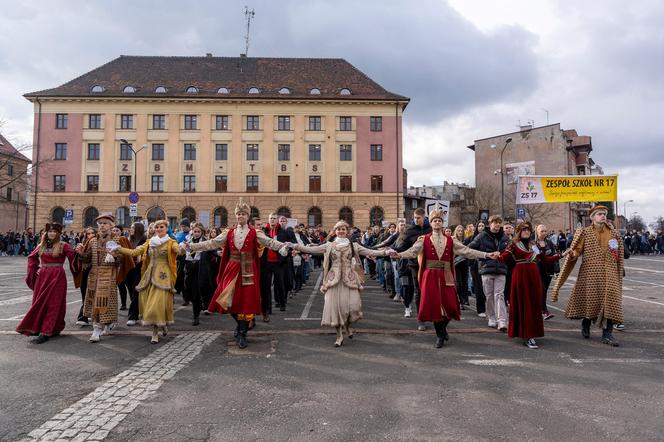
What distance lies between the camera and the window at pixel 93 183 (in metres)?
44.8

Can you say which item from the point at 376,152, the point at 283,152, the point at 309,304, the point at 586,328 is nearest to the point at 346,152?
the point at 376,152

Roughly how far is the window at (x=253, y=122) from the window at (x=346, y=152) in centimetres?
866

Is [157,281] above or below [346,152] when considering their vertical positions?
below

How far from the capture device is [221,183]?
45688 millimetres

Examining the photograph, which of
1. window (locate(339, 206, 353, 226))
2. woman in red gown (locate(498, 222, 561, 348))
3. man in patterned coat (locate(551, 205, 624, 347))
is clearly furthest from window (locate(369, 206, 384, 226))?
woman in red gown (locate(498, 222, 561, 348))

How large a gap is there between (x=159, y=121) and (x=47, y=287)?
4154 cm

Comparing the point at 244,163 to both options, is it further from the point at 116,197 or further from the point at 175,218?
the point at 116,197

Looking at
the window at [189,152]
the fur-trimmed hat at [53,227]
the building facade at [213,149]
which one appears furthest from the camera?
the window at [189,152]

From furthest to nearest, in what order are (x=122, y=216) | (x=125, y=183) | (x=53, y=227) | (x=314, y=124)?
(x=314, y=124)
(x=125, y=183)
(x=122, y=216)
(x=53, y=227)

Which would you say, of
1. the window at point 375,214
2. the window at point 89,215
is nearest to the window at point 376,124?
the window at point 375,214

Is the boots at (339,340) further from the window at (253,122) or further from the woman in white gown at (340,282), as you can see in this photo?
the window at (253,122)

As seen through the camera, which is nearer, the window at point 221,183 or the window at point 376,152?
the window at point 221,183

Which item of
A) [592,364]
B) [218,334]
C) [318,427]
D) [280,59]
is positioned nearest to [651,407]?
[592,364]

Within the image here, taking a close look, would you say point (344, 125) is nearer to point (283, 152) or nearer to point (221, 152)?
point (283, 152)
